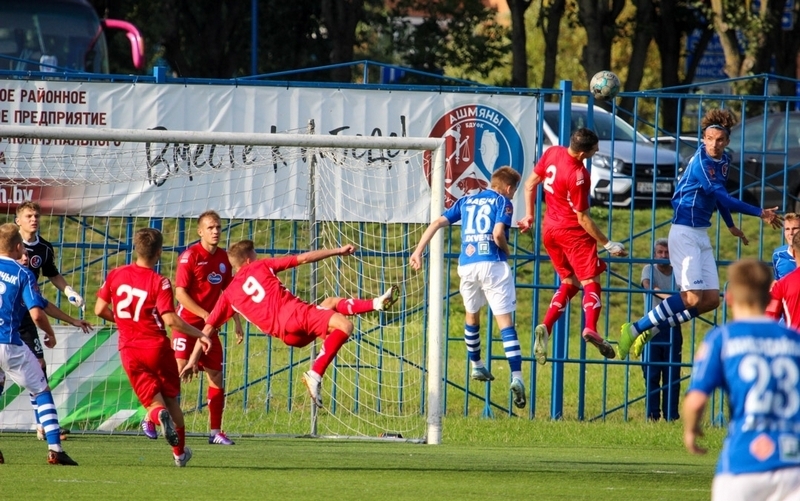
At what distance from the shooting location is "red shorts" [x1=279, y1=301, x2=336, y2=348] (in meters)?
9.73

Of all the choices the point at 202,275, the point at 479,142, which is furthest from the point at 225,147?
the point at 479,142

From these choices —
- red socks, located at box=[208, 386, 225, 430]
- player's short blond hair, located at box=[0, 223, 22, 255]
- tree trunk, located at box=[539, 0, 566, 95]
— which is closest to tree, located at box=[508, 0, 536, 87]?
tree trunk, located at box=[539, 0, 566, 95]

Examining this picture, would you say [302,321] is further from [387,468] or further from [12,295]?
[12,295]

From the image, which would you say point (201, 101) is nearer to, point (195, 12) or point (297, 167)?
point (297, 167)

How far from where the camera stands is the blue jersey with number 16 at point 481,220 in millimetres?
10648

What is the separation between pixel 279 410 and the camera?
13039 mm

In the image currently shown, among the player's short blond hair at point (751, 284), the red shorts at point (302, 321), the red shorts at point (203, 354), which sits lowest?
the red shorts at point (203, 354)

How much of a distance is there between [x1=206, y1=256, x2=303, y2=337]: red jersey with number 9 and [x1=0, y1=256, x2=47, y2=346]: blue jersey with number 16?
1.66 m

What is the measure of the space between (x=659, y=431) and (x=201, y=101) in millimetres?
5748

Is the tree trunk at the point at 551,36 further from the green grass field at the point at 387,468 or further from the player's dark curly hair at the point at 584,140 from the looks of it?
the player's dark curly hair at the point at 584,140

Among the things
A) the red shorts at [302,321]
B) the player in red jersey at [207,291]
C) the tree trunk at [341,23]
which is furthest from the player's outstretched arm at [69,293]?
the tree trunk at [341,23]

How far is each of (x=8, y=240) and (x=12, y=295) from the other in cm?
39

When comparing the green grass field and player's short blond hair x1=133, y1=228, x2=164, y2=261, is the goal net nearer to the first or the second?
the green grass field

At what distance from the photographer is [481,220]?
423 inches
